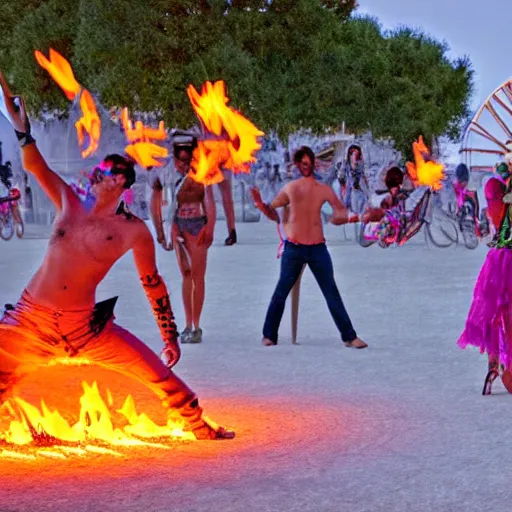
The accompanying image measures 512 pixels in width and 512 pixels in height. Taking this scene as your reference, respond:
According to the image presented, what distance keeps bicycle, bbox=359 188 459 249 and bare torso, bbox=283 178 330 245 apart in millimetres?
14025

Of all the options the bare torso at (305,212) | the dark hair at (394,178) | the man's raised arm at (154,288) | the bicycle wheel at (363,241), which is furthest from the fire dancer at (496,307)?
the dark hair at (394,178)

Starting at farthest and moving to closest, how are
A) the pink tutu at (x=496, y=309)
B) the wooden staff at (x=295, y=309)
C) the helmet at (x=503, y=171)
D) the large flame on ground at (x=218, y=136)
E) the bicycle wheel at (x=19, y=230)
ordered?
the bicycle wheel at (x=19, y=230)
the wooden staff at (x=295, y=309)
the large flame on ground at (x=218, y=136)
the helmet at (x=503, y=171)
the pink tutu at (x=496, y=309)

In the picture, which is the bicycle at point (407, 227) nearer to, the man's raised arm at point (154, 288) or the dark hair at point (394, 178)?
the dark hair at point (394, 178)

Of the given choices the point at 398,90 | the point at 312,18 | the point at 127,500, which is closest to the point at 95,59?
the point at 312,18

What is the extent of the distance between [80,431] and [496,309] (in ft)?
9.68

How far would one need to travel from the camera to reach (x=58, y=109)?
47531 millimetres

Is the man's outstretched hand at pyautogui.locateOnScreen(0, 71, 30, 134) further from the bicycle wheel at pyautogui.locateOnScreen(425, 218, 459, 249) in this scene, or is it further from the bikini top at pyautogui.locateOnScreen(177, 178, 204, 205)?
the bicycle wheel at pyautogui.locateOnScreen(425, 218, 459, 249)

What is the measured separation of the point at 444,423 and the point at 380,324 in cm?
486

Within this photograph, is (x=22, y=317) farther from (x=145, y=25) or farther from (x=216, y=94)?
(x=145, y=25)

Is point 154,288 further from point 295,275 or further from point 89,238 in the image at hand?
point 295,275

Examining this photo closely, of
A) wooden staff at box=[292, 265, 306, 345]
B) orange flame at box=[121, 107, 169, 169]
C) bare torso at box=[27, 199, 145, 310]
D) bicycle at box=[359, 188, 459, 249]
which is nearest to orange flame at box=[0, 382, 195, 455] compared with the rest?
bare torso at box=[27, 199, 145, 310]

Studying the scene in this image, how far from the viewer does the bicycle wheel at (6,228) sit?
2828cm

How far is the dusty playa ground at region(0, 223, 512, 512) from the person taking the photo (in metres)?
5.62

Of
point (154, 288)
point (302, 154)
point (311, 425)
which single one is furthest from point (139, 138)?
point (154, 288)
